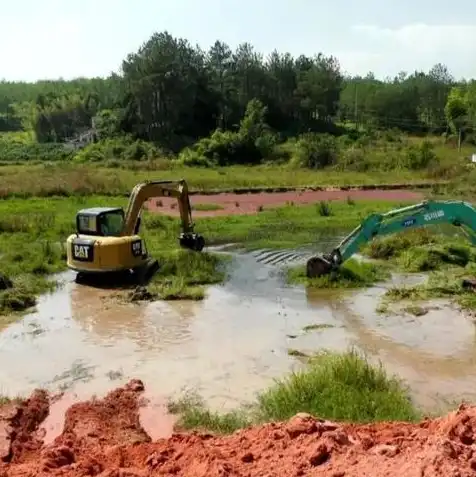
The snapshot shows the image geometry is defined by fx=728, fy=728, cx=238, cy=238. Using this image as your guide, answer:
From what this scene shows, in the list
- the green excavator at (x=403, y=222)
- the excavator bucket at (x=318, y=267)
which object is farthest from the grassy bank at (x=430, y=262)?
the excavator bucket at (x=318, y=267)

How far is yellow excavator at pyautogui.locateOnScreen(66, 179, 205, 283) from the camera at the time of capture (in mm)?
17750

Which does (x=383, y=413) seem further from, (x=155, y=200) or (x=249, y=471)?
(x=155, y=200)

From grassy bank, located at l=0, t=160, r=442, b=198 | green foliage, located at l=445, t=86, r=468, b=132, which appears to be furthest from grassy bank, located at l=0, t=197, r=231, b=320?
green foliage, located at l=445, t=86, r=468, b=132

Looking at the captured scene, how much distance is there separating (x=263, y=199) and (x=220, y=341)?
852 inches

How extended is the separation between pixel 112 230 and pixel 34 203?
49.7 ft

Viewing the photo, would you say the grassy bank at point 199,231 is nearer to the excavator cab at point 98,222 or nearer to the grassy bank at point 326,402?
the excavator cab at point 98,222

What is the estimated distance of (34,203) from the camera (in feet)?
107

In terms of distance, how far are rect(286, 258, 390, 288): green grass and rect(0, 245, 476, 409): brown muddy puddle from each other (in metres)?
0.43

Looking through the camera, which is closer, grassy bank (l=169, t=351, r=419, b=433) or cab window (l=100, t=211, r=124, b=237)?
grassy bank (l=169, t=351, r=419, b=433)

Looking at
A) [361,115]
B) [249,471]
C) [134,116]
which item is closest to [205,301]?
[249,471]

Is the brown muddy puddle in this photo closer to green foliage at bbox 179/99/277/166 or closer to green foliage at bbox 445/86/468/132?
green foliage at bbox 179/99/277/166

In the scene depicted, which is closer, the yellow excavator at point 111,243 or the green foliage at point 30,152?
the yellow excavator at point 111,243

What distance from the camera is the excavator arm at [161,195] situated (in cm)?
1855

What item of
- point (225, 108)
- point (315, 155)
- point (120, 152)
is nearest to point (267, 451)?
point (315, 155)
